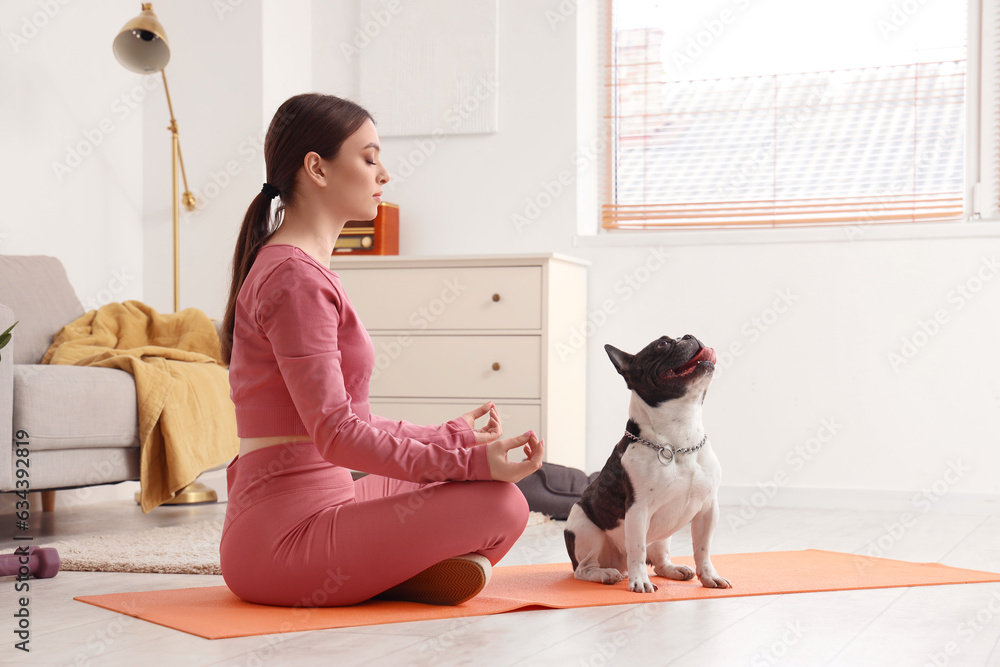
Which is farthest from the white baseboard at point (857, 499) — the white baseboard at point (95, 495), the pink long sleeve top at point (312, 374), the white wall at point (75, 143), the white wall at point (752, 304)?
the white wall at point (75, 143)

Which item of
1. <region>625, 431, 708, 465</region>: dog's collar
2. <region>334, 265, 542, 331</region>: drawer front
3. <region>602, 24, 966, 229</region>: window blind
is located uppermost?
<region>602, 24, 966, 229</region>: window blind

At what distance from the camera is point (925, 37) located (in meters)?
3.68

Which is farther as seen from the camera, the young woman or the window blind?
the window blind

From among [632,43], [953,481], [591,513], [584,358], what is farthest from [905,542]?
[632,43]

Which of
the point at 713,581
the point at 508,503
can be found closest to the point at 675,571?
the point at 713,581

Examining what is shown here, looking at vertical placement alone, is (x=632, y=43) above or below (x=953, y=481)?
above

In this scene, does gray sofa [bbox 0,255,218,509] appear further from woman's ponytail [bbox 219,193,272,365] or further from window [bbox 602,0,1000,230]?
window [bbox 602,0,1000,230]

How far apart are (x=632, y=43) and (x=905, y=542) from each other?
2.26 meters

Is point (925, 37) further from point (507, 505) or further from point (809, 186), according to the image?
point (507, 505)

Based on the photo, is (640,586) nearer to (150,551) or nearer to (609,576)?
(609,576)

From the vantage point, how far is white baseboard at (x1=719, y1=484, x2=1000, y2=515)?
342cm

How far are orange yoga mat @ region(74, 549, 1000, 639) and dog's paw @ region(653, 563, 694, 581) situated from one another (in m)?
0.02

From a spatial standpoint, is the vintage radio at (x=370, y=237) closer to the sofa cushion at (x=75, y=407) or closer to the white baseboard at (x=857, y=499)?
the sofa cushion at (x=75, y=407)

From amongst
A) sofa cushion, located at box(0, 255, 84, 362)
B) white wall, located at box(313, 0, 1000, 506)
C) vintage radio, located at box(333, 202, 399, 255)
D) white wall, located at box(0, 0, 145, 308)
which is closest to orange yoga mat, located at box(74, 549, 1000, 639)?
white wall, located at box(313, 0, 1000, 506)
